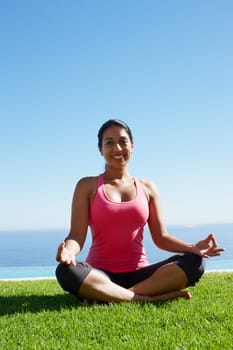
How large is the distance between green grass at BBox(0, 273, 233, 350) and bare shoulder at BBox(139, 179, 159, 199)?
92 cm

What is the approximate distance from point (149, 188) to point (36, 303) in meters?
1.33

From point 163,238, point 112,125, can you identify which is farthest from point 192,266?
point 112,125

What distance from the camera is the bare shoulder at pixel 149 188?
3756mm

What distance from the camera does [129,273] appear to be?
3.45 metres

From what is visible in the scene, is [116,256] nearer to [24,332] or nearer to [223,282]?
[24,332]

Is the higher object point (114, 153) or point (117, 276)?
point (114, 153)

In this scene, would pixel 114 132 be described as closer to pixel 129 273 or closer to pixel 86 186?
pixel 86 186

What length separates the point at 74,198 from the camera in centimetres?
354

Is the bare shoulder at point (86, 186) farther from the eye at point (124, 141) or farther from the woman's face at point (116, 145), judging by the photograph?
the eye at point (124, 141)

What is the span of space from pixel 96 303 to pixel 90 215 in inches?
28.6

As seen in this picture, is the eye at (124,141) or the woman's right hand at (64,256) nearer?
the woman's right hand at (64,256)

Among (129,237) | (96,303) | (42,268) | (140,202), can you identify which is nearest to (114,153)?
(140,202)

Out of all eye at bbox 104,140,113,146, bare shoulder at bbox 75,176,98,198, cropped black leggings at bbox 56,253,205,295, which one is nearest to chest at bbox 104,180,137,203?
bare shoulder at bbox 75,176,98,198

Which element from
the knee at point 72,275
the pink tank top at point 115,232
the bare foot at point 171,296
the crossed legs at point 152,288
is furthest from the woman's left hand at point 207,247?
the knee at point 72,275
